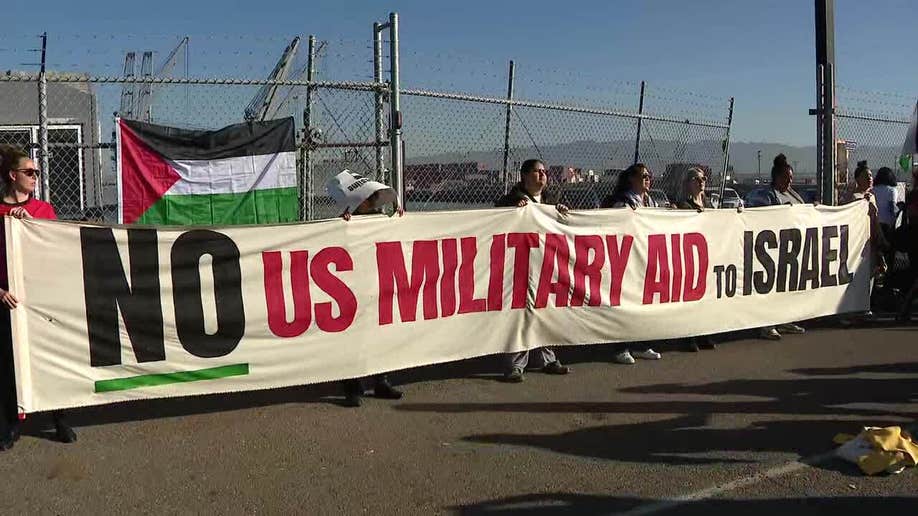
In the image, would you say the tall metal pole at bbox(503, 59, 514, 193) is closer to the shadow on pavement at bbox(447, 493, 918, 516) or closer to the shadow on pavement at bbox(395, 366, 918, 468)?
the shadow on pavement at bbox(395, 366, 918, 468)

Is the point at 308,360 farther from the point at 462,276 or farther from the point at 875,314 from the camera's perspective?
the point at 875,314

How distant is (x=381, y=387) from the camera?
227 inches

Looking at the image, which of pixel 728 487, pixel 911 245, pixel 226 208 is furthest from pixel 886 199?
pixel 226 208

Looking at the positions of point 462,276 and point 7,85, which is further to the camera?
point 7,85

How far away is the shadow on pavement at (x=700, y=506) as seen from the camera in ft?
12.4

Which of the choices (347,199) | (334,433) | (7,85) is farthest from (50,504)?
(7,85)

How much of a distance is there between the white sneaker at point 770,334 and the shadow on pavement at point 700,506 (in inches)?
162

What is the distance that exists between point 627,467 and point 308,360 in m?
2.27

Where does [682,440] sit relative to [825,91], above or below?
below

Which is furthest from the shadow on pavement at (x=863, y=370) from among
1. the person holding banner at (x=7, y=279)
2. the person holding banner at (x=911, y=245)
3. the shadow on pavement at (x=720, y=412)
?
the person holding banner at (x=7, y=279)

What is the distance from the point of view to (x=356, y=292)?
Answer: 555 cm

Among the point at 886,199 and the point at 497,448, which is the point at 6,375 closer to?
the point at 497,448

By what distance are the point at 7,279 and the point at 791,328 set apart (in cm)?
709

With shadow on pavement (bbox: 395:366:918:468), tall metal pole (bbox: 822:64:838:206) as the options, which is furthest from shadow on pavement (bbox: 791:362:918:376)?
tall metal pole (bbox: 822:64:838:206)
